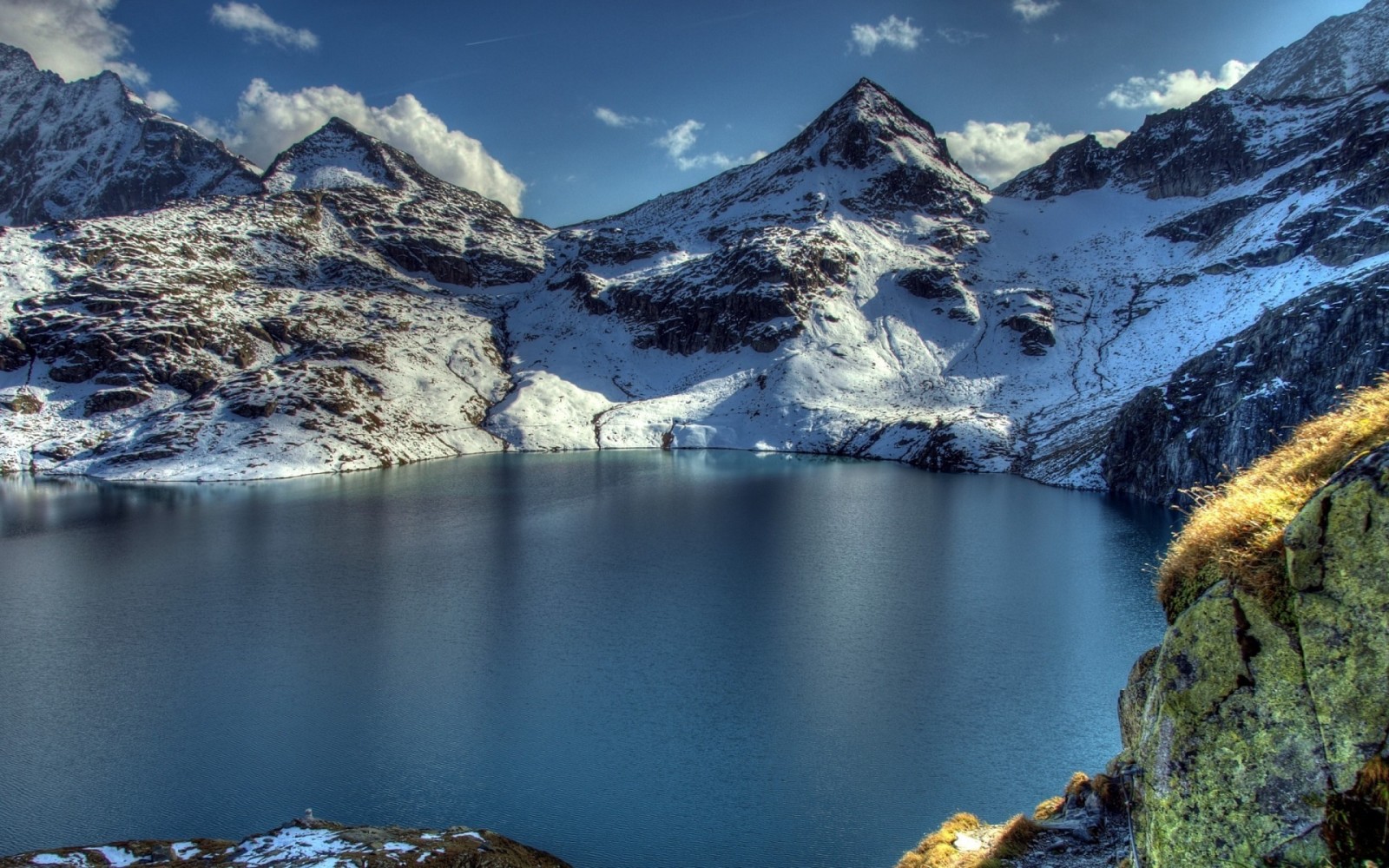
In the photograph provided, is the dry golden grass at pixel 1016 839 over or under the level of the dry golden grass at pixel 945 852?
over

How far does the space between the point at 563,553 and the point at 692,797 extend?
113ft

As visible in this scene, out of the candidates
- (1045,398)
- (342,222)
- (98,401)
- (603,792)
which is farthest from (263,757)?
(342,222)

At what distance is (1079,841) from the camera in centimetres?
1097

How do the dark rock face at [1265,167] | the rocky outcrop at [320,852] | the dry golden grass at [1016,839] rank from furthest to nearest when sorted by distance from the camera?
the dark rock face at [1265,167] → the rocky outcrop at [320,852] → the dry golden grass at [1016,839]

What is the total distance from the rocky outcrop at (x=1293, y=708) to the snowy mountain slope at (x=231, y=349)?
4203 inches

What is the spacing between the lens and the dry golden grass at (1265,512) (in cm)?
658

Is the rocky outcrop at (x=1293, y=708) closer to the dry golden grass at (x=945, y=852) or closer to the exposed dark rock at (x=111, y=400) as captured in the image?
the dry golden grass at (x=945, y=852)

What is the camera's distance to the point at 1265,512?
23.0 ft

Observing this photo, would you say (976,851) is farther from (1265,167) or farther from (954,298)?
(1265,167)

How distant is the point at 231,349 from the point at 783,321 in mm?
98700

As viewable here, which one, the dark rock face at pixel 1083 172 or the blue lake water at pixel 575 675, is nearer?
the blue lake water at pixel 575 675

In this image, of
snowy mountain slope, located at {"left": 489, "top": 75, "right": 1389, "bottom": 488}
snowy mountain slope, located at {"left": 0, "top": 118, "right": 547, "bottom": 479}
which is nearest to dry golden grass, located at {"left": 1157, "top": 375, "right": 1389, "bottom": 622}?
snowy mountain slope, located at {"left": 489, "top": 75, "right": 1389, "bottom": 488}

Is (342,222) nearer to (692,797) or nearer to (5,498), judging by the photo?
(5,498)

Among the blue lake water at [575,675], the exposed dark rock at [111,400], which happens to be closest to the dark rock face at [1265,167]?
the blue lake water at [575,675]
